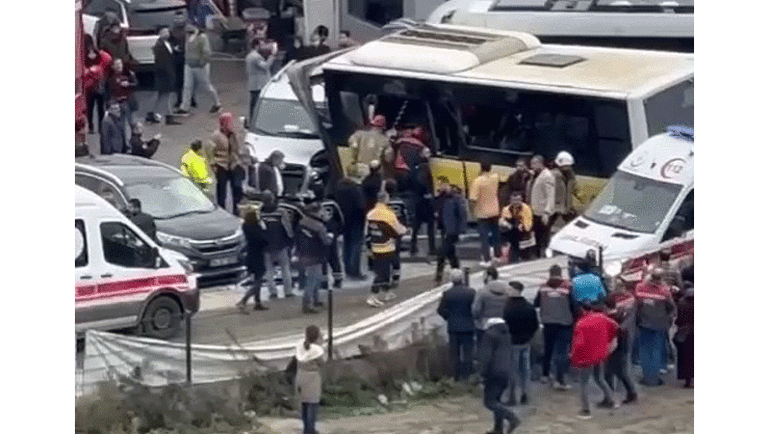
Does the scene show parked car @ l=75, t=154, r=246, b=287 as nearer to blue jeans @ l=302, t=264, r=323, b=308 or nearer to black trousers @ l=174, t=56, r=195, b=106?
blue jeans @ l=302, t=264, r=323, b=308

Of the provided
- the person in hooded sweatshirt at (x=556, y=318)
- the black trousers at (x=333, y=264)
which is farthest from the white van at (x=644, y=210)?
the black trousers at (x=333, y=264)

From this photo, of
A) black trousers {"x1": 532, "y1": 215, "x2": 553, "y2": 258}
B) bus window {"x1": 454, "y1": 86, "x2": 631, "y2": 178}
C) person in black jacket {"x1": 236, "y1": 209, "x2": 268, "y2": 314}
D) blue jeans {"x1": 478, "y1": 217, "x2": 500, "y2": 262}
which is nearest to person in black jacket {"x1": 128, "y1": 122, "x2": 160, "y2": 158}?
person in black jacket {"x1": 236, "y1": 209, "x2": 268, "y2": 314}

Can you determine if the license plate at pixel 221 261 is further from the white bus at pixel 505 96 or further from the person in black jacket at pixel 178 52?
the person in black jacket at pixel 178 52

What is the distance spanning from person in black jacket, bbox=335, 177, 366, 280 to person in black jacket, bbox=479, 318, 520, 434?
8.33 feet

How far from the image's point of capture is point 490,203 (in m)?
21.1

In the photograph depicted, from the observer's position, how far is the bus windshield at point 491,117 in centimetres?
2159

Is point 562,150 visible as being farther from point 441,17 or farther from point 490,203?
Result: point 441,17

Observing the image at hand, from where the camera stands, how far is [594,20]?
24578mm

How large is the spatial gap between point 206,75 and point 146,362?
6.52 m

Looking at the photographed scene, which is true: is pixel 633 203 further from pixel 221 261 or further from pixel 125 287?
pixel 125 287

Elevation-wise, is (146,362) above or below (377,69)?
below

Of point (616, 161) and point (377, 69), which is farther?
point (377, 69)

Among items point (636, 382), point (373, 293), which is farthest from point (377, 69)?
point (636, 382)
